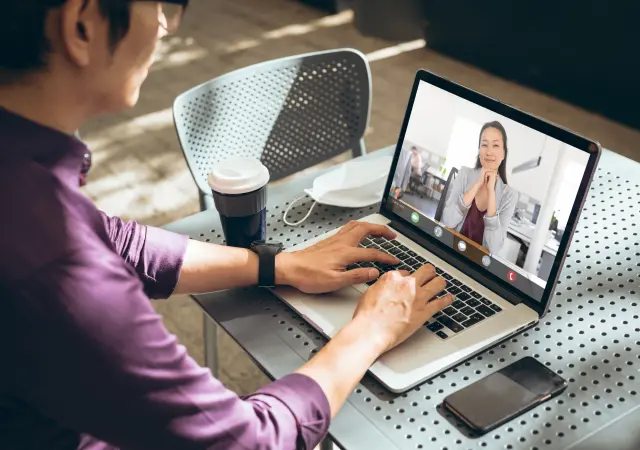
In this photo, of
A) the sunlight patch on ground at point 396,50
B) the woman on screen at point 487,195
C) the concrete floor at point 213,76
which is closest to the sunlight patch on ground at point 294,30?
the concrete floor at point 213,76

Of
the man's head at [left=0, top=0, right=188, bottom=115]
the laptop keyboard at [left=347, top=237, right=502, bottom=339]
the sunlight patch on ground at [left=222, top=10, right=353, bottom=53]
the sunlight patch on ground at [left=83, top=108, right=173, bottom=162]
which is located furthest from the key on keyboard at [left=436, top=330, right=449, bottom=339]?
the sunlight patch on ground at [left=222, top=10, right=353, bottom=53]

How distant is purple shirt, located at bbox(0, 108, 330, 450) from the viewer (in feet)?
2.25

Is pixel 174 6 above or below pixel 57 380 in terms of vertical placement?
above

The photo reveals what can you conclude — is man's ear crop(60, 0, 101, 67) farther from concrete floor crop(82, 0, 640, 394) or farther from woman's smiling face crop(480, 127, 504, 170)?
concrete floor crop(82, 0, 640, 394)

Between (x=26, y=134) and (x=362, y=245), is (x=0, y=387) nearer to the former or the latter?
(x=26, y=134)

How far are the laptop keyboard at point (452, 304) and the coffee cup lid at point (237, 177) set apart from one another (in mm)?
207

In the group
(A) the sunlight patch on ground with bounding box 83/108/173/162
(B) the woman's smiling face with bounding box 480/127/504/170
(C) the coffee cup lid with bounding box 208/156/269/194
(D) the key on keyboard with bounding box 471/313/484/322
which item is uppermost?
(B) the woman's smiling face with bounding box 480/127/504/170

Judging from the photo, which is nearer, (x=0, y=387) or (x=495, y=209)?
(x=0, y=387)

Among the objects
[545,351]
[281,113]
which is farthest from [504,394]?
[281,113]

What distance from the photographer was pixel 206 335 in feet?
5.14

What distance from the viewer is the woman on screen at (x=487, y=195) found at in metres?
1.08

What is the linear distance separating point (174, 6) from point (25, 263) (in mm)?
306

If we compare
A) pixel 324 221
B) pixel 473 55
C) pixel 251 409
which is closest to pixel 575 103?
pixel 473 55

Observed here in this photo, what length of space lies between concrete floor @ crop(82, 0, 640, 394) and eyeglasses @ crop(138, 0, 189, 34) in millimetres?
1283
